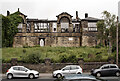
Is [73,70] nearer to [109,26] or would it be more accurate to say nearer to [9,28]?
[109,26]

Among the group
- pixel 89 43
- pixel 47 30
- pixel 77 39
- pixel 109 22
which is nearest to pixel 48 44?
pixel 47 30

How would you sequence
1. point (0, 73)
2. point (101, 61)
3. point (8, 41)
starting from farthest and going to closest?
point (8, 41), point (101, 61), point (0, 73)

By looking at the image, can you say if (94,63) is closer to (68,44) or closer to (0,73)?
(0,73)

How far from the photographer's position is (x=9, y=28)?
43031mm

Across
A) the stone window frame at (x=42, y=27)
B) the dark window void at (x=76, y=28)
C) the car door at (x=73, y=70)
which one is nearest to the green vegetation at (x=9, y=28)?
the stone window frame at (x=42, y=27)

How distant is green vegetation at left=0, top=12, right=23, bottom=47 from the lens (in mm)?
42028

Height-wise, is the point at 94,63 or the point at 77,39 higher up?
the point at 77,39

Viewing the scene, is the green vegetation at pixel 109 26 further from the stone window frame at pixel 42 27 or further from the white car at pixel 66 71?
the stone window frame at pixel 42 27

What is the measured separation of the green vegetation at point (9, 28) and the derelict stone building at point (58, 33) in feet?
3.55

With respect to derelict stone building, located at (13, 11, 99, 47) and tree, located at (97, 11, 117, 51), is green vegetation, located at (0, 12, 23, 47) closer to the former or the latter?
derelict stone building, located at (13, 11, 99, 47)

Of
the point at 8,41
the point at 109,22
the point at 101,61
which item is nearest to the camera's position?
the point at 101,61

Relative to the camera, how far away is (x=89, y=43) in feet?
142

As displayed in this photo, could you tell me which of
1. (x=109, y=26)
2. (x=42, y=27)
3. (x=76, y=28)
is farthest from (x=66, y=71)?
(x=76, y=28)

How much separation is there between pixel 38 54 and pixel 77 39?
2067 centimetres
